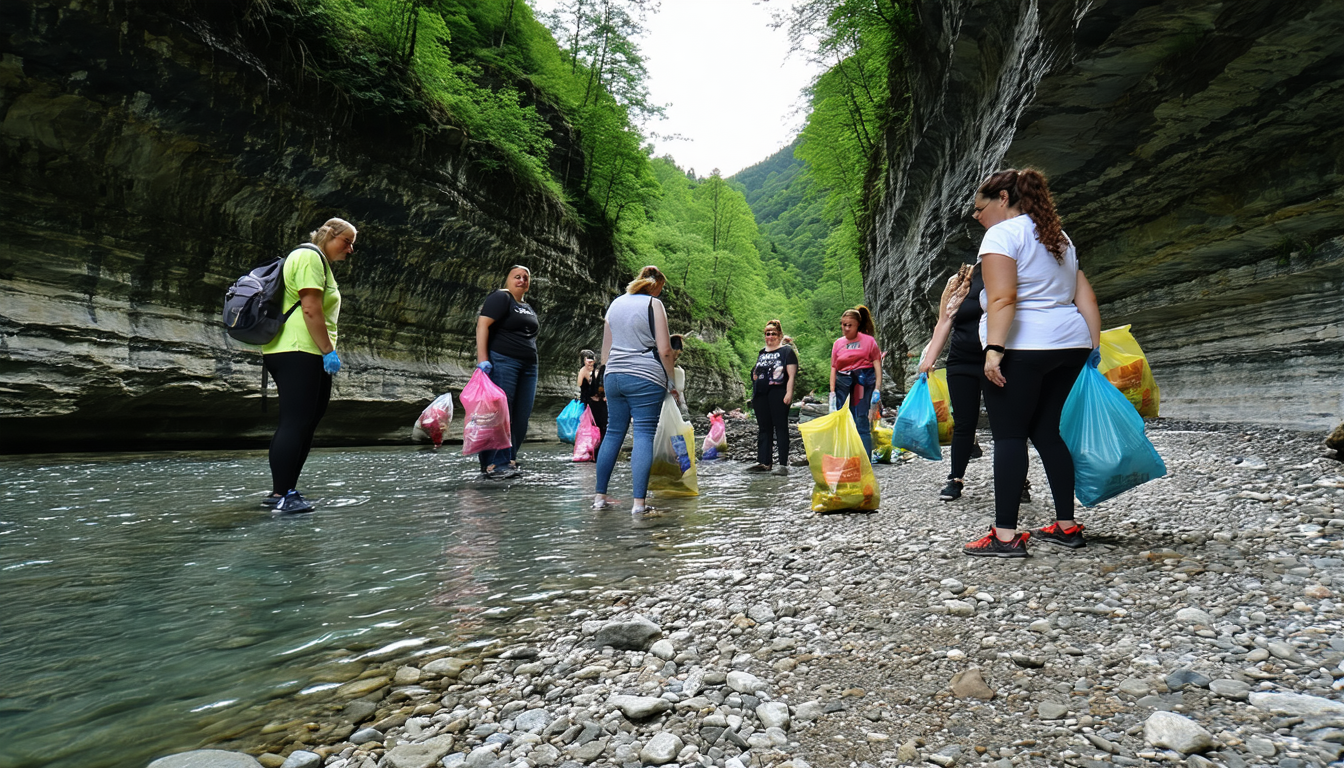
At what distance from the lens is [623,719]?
66.4 inches

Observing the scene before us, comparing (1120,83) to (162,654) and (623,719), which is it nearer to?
(623,719)

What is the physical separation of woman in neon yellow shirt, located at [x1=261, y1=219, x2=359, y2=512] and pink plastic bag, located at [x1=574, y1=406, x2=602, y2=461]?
5.31m

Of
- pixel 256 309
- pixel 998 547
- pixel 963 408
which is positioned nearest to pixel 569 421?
pixel 256 309

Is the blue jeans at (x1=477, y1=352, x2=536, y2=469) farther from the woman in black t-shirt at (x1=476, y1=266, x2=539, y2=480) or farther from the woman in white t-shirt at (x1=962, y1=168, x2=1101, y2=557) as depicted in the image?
the woman in white t-shirt at (x1=962, y1=168, x2=1101, y2=557)

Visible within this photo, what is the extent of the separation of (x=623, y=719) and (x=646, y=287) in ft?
12.0

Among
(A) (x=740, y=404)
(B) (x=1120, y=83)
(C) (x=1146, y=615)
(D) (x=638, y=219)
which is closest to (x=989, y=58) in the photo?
(B) (x=1120, y=83)

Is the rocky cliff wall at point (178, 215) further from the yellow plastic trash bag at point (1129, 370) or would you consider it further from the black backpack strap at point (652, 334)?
the yellow plastic trash bag at point (1129, 370)

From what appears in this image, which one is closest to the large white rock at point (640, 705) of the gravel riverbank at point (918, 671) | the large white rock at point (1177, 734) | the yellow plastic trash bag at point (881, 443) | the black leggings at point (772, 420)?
the gravel riverbank at point (918, 671)

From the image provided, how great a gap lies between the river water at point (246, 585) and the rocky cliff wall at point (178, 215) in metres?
3.80

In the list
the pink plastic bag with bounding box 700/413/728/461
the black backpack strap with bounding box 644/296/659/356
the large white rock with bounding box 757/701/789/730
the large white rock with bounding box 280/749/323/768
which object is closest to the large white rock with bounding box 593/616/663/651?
the large white rock with bounding box 757/701/789/730

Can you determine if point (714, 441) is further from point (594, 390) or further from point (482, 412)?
point (482, 412)

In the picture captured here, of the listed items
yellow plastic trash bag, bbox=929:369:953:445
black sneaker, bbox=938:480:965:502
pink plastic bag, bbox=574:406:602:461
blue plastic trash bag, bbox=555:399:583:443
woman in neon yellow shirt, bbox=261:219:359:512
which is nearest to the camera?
woman in neon yellow shirt, bbox=261:219:359:512

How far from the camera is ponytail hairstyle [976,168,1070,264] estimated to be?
3.00 metres

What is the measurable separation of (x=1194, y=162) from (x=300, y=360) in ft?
30.8
